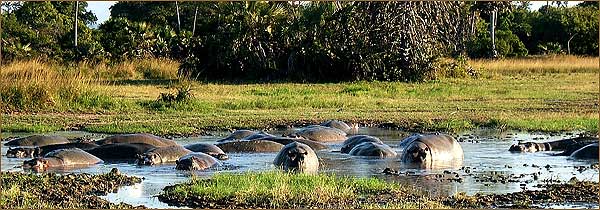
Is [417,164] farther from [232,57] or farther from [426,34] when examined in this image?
[232,57]

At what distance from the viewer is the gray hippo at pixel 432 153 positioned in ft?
33.6

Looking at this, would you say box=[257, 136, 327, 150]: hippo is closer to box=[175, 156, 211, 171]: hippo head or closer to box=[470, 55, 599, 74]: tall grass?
box=[175, 156, 211, 171]: hippo head

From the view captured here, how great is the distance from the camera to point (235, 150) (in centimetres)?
1134

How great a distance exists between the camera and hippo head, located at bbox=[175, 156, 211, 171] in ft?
31.5

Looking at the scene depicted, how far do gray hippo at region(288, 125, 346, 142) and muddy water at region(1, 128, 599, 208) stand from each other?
1.23ft

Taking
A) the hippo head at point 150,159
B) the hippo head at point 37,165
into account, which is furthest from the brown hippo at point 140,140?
the hippo head at point 37,165

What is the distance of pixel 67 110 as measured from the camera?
1598 cm

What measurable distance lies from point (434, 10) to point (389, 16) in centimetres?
110

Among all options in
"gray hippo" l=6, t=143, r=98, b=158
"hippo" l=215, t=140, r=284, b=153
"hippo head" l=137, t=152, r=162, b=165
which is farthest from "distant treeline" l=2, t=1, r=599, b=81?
"hippo head" l=137, t=152, r=162, b=165

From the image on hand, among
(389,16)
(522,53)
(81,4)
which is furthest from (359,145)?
(81,4)

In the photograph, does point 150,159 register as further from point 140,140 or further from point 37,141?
point 37,141

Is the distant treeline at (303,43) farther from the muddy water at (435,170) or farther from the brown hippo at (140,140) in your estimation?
the brown hippo at (140,140)

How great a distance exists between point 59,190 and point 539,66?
23727 mm

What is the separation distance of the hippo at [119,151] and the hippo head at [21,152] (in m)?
0.72
